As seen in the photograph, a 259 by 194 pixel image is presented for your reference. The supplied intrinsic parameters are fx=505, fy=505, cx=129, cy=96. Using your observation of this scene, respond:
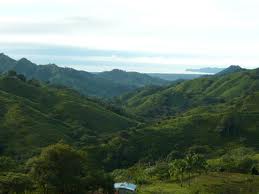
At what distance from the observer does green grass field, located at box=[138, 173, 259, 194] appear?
338 ft

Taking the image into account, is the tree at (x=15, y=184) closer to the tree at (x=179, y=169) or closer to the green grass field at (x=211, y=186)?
the green grass field at (x=211, y=186)

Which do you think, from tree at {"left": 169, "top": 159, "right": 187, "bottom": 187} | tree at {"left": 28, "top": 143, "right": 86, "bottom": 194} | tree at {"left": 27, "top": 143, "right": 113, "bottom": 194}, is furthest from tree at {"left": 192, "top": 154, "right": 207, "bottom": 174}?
tree at {"left": 28, "top": 143, "right": 86, "bottom": 194}

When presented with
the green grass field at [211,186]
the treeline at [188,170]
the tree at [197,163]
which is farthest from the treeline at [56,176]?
the tree at [197,163]


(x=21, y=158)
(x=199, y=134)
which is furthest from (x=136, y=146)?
(x=21, y=158)

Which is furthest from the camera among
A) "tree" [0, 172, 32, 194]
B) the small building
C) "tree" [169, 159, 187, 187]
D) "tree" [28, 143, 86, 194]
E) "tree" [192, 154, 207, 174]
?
"tree" [192, 154, 207, 174]

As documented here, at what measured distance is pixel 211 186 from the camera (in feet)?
350

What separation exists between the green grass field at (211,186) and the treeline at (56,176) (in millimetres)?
17233

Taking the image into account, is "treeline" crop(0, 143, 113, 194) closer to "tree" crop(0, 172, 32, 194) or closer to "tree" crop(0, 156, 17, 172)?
"tree" crop(0, 172, 32, 194)

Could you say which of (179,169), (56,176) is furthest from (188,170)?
(56,176)

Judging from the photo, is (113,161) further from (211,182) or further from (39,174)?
(39,174)

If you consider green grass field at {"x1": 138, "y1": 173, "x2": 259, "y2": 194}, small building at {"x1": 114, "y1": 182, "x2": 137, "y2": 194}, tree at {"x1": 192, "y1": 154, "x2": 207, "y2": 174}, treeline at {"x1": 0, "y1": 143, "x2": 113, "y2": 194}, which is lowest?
green grass field at {"x1": 138, "y1": 173, "x2": 259, "y2": 194}

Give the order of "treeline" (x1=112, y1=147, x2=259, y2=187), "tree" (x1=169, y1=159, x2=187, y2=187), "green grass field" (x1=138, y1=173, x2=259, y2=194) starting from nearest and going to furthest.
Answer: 1. "green grass field" (x1=138, y1=173, x2=259, y2=194)
2. "tree" (x1=169, y1=159, x2=187, y2=187)
3. "treeline" (x1=112, y1=147, x2=259, y2=187)

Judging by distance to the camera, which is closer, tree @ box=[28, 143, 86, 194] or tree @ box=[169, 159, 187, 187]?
tree @ box=[28, 143, 86, 194]

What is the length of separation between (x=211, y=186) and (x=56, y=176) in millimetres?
39519
